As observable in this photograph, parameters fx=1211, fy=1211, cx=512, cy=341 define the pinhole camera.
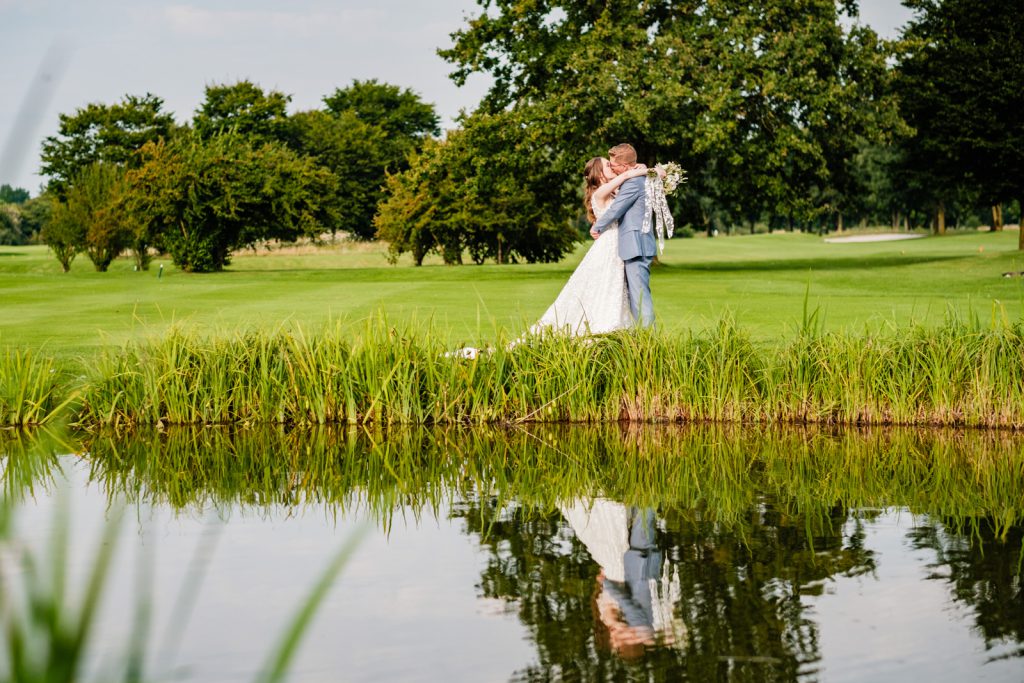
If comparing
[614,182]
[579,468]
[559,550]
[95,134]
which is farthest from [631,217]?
[95,134]

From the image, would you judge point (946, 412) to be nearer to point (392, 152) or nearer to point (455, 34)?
point (455, 34)

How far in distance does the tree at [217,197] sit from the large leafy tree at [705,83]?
908cm

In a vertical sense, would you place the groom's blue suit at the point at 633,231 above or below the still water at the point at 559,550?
above

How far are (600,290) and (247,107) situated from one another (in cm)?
6464

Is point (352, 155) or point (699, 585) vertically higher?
point (352, 155)

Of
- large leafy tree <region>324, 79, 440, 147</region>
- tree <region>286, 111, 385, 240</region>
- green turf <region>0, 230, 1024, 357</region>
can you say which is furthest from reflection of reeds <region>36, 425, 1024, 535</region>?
large leafy tree <region>324, 79, 440, 147</region>

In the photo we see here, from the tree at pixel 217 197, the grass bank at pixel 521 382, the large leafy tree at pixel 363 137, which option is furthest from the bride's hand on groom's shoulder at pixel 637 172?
the large leafy tree at pixel 363 137

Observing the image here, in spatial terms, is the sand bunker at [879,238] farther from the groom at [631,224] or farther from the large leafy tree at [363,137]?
the groom at [631,224]

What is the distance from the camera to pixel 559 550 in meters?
6.20

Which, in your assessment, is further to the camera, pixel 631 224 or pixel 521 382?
pixel 631 224

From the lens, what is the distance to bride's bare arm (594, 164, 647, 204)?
41.8 feet

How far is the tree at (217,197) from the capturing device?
1639 inches

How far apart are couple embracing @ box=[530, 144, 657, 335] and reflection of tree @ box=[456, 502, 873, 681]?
19.5 feet

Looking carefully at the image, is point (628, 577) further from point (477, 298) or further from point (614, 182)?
point (477, 298)
